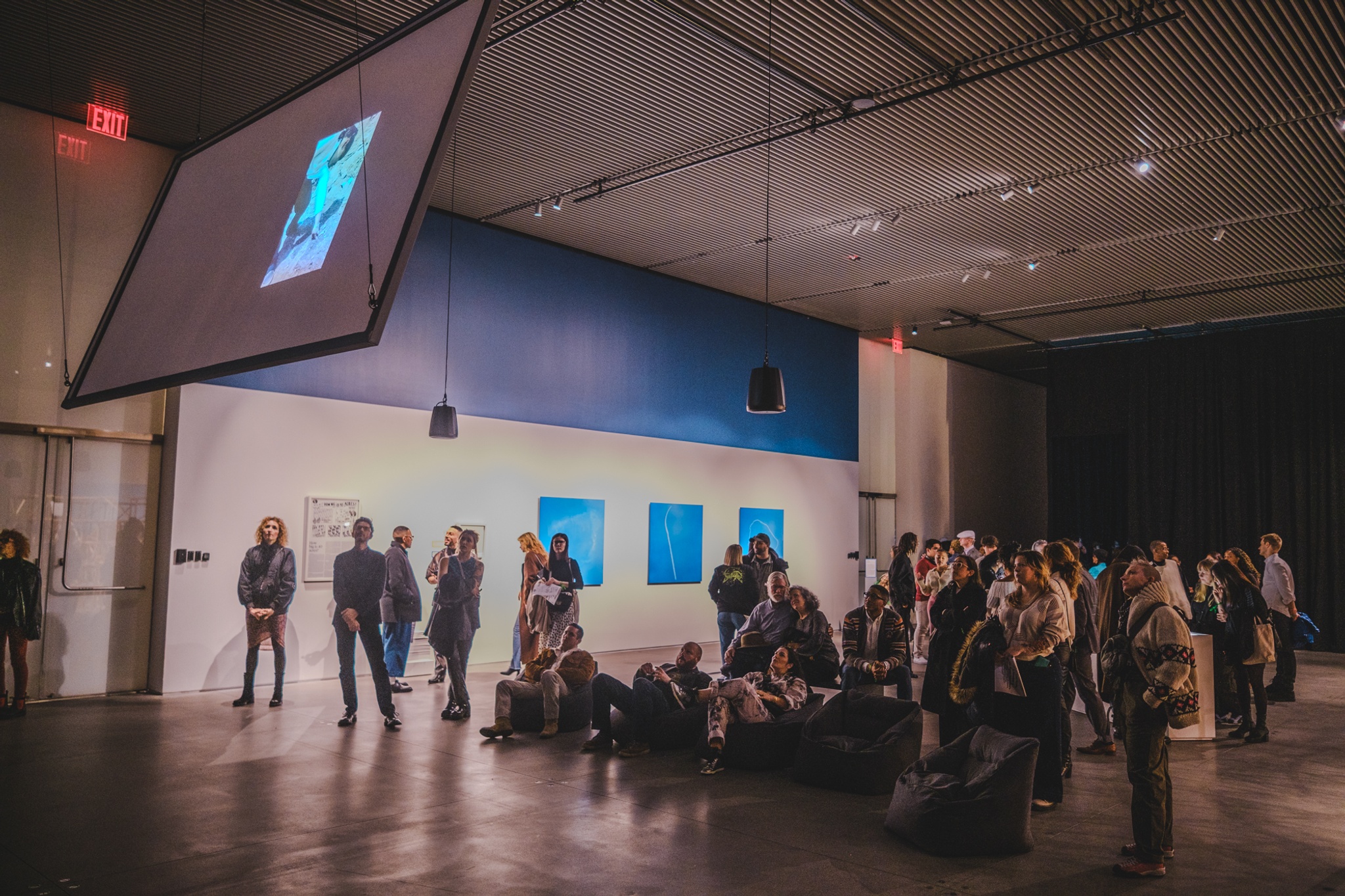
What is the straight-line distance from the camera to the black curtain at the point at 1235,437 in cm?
1434

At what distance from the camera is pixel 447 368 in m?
10.4

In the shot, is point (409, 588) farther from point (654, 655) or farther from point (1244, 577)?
point (1244, 577)

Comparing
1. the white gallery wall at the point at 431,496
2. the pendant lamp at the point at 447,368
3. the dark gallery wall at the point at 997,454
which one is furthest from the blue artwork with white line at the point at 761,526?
the dark gallery wall at the point at 997,454

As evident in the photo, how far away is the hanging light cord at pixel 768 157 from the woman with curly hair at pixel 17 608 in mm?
6440

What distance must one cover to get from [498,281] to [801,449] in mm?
5902

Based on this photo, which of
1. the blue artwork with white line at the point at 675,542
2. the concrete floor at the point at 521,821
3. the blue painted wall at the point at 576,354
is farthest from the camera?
the blue artwork with white line at the point at 675,542

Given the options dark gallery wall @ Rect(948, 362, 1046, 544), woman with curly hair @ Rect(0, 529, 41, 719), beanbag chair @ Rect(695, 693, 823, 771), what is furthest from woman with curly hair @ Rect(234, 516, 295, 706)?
dark gallery wall @ Rect(948, 362, 1046, 544)

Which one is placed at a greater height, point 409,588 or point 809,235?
point 809,235

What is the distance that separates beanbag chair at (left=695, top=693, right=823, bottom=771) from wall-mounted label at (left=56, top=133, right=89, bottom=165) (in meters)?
7.26

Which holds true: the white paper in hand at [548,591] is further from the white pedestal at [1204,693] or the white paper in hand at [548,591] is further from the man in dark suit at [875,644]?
the white pedestal at [1204,693]

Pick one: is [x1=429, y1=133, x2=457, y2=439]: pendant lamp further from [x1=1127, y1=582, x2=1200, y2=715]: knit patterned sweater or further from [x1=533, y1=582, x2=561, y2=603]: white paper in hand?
[x1=1127, y1=582, x2=1200, y2=715]: knit patterned sweater

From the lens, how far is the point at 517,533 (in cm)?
1079

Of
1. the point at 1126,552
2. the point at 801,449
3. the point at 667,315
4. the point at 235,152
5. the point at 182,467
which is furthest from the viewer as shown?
the point at 801,449

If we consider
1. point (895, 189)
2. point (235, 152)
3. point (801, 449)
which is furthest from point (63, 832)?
point (801, 449)
